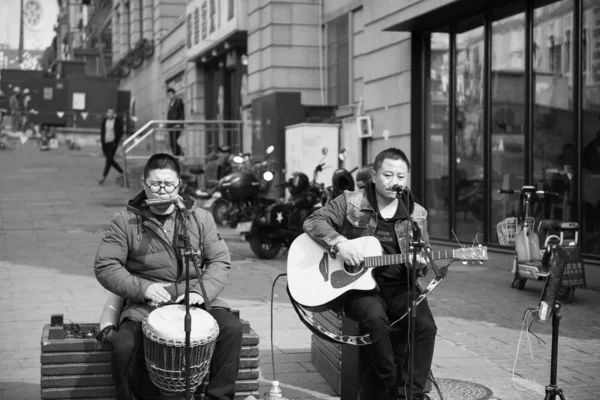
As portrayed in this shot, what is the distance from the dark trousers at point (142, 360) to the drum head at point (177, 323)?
0.18 meters

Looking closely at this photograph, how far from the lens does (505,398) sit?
20.7ft

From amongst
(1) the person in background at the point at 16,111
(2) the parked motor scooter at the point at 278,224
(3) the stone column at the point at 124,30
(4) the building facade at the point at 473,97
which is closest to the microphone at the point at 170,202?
(4) the building facade at the point at 473,97

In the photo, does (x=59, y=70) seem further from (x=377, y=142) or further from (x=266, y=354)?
(x=266, y=354)

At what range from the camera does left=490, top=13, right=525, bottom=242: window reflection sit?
12.6 meters

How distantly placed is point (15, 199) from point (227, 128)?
6.20 meters

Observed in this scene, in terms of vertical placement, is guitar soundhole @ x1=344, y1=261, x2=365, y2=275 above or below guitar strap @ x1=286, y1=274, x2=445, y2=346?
above

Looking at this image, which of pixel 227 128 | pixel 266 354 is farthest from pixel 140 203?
pixel 227 128

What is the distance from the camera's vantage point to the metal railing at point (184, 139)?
79.7ft

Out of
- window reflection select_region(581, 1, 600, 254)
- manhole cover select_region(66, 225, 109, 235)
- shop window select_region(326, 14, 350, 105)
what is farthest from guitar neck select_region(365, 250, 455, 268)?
shop window select_region(326, 14, 350, 105)

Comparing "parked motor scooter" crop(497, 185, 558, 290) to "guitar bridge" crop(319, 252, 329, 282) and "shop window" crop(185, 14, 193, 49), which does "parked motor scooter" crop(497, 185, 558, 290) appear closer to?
"guitar bridge" crop(319, 252, 329, 282)

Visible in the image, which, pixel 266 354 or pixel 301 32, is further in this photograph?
pixel 301 32

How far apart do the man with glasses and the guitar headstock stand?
3.98 ft

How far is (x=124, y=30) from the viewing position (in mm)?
48562

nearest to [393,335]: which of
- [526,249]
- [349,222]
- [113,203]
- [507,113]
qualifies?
[349,222]
